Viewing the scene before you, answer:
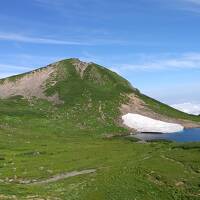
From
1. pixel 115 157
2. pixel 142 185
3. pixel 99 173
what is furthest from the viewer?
pixel 115 157

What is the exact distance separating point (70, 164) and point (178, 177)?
121 ft

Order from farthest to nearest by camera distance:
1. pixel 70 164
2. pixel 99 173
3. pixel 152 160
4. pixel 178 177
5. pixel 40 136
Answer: pixel 40 136 → pixel 70 164 → pixel 152 160 → pixel 99 173 → pixel 178 177

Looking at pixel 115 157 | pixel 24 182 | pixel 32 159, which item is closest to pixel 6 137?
pixel 32 159

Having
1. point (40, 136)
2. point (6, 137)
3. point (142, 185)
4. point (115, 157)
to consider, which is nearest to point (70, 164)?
point (115, 157)

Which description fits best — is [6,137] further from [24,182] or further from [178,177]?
[178,177]

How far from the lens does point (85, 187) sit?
6969cm

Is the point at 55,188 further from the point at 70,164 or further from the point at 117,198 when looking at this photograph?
the point at 70,164

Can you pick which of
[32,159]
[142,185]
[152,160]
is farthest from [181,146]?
[142,185]

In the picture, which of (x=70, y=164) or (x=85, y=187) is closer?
(x=85, y=187)

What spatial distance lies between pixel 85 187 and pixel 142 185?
9.70 m

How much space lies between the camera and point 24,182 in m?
86.4

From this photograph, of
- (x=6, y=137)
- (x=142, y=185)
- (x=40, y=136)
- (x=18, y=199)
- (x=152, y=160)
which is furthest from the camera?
(x=40, y=136)

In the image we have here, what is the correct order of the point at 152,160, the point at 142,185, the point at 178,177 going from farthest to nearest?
the point at 152,160 < the point at 178,177 < the point at 142,185

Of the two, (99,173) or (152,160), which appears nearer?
(99,173)
